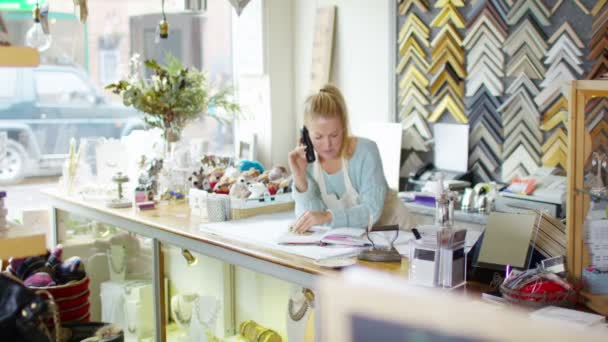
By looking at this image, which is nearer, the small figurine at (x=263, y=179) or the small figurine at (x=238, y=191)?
the small figurine at (x=238, y=191)

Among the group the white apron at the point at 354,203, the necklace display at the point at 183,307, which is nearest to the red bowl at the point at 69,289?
the necklace display at the point at 183,307

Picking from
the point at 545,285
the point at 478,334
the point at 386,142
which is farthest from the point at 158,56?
the point at 478,334

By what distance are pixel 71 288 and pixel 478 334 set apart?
110 inches

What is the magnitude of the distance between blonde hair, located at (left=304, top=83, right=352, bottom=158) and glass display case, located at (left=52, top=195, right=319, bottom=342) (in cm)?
67

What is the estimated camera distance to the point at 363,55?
5.15 m

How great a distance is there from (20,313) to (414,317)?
1.62 meters

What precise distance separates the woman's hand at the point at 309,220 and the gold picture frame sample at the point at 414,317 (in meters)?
2.12

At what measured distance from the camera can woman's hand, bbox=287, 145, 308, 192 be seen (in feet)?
10.2

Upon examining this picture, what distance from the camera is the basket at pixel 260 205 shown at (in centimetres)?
330

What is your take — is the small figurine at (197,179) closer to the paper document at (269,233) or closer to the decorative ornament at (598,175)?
the paper document at (269,233)

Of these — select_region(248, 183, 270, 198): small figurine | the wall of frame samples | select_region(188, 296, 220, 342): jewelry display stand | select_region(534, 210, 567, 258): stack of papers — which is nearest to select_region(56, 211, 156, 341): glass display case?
select_region(188, 296, 220, 342): jewelry display stand

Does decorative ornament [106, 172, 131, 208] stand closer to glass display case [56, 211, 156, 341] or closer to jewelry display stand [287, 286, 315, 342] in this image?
glass display case [56, 211, 156, 341]

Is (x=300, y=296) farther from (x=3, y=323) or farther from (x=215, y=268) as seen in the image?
(x=3, y=323)

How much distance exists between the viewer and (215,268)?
3016 mm
